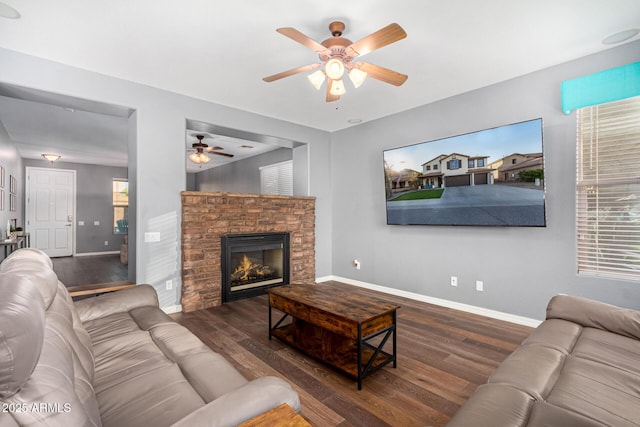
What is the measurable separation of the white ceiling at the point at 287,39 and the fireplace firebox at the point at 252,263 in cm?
207

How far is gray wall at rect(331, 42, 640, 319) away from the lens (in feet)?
10.3

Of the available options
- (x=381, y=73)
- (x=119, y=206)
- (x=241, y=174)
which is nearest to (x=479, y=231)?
(x=381, y=73)

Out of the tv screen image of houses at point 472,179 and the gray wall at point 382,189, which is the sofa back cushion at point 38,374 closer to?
the gray wall at point 382,189

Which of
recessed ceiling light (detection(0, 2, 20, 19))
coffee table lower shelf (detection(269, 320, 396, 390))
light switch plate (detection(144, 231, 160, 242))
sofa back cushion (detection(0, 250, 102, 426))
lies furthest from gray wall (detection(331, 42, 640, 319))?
recessed ceiling light (detection(0, 2, 20, 19))

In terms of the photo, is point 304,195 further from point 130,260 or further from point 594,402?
point 594,402

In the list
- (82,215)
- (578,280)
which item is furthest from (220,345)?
(82,215)

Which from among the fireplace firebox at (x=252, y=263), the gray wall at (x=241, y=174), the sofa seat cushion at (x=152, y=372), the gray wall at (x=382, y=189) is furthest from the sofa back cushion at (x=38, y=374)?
the gray wall at (x=241, y=174)

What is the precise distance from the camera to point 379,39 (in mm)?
2234

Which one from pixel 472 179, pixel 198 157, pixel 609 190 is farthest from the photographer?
pixel 198 157

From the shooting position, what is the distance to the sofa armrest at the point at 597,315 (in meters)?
1.92

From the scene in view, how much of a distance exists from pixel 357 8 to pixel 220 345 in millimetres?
3081

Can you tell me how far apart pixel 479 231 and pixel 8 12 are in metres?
4.80

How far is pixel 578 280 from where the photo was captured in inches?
122

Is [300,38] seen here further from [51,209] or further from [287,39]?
[51,209]
